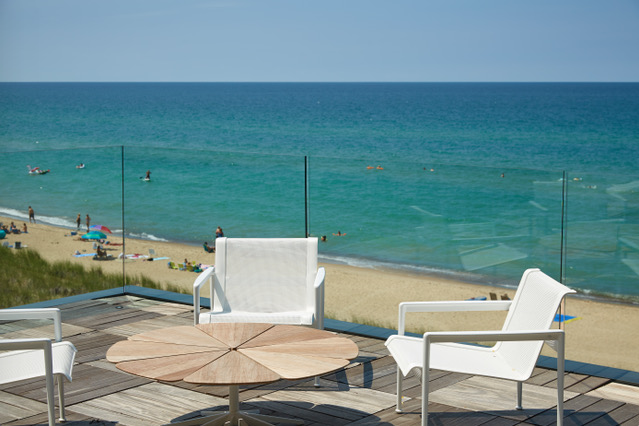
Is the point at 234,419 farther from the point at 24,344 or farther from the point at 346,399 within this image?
the point at 24,344

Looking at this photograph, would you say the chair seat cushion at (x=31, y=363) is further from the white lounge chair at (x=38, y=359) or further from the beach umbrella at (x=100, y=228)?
the beach umbrella at (x=100, y=228)

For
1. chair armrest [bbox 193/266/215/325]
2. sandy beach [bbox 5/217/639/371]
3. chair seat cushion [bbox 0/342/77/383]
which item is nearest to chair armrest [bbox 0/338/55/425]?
chair seat cushion [bbox 0/342/77/383]

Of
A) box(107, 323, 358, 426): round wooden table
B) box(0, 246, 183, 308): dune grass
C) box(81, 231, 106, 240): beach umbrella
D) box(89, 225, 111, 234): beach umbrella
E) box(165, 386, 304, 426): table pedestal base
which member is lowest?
box(165, 386, 304, 426): table pedestal base

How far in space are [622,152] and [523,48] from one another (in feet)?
35.6

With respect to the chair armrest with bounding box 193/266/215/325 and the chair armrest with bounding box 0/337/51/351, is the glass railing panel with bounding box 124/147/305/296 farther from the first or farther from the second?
the chair armrest with bounding box 0/337/51/351

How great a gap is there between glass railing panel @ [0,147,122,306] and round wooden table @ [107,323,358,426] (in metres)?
2.58

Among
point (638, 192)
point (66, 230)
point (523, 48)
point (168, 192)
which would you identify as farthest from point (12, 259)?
point (523, 48)

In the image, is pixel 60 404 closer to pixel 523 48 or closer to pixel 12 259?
pixel 12 259

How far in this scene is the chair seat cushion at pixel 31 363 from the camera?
3258mm

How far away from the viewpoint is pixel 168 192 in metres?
6.14

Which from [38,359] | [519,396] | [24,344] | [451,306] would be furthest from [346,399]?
[24,344]

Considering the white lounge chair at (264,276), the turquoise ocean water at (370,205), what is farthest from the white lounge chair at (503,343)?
the turquoise ocean water at (370,205)

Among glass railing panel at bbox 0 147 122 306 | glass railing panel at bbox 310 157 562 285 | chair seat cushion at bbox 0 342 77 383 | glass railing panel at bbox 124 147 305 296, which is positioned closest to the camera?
chair seat cushion at bbox 0 342 77 383

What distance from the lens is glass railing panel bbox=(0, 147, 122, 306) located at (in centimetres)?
572
